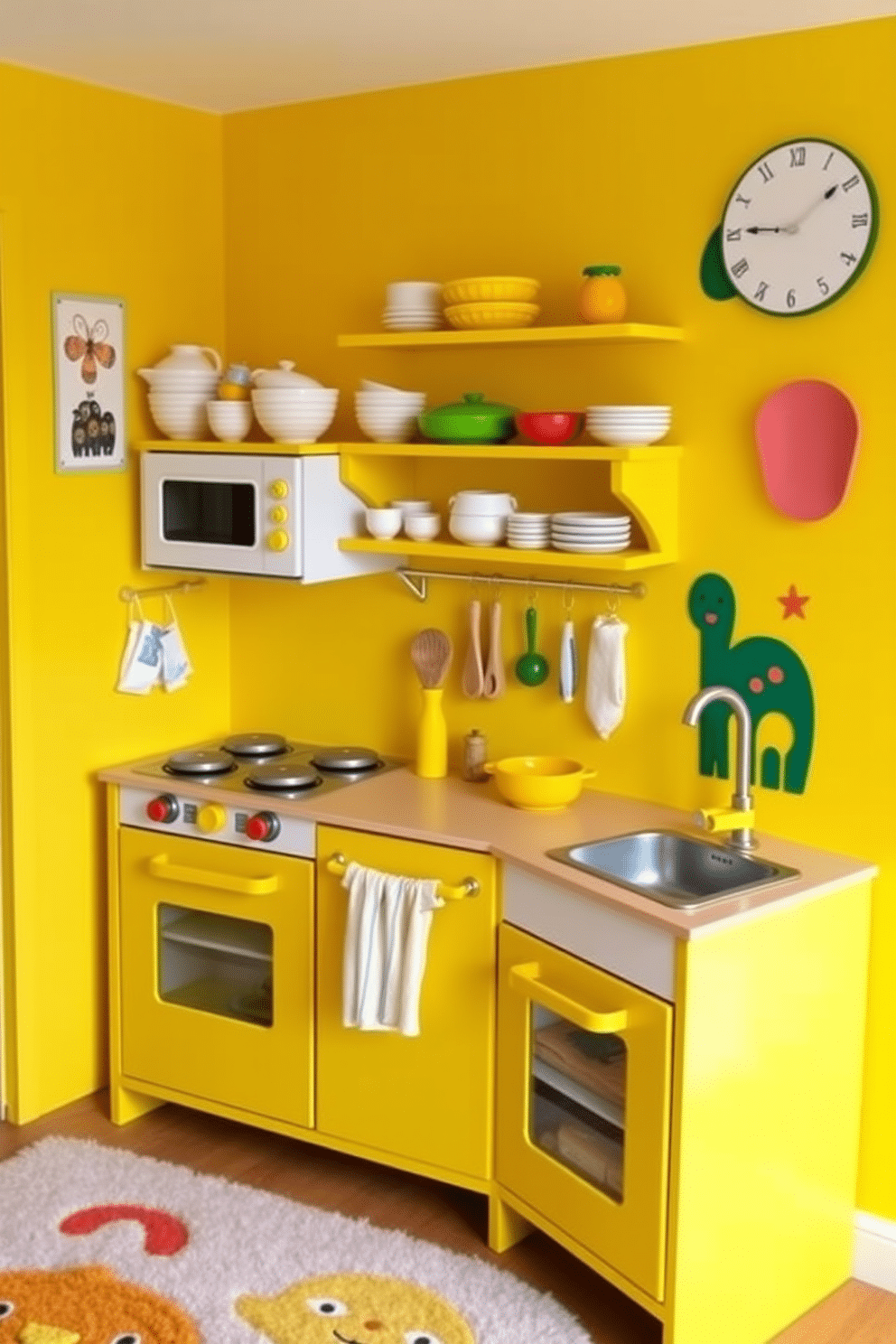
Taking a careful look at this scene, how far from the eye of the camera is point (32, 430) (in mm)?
3396

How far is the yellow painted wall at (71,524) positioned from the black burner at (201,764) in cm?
18

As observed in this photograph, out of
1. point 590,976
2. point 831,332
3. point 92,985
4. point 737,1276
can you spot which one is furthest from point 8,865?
point 831,332

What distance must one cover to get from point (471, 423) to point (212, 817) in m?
0.99

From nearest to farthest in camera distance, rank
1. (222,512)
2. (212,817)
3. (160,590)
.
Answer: (212,817)
(222,512)
(160,590)

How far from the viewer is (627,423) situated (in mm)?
2984

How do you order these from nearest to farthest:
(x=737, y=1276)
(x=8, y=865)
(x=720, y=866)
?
(x=737, y=1276), (x=720, y=866), (x=8, y=865)

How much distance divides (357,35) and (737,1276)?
2.39 meters

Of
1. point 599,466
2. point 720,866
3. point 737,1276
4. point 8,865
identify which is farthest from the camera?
point 8,865

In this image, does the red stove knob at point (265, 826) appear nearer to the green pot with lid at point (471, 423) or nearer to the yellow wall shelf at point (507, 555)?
the yellow wall shelf at point (507, 555)

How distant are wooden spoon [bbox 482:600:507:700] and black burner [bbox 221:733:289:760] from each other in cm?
54

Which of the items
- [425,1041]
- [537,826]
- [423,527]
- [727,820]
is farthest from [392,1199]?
[423,527]

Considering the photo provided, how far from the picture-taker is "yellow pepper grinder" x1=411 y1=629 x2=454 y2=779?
11.4ft

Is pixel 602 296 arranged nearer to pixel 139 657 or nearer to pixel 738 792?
pixel 738 792

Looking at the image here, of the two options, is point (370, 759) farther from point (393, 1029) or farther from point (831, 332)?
point (831, 332)
